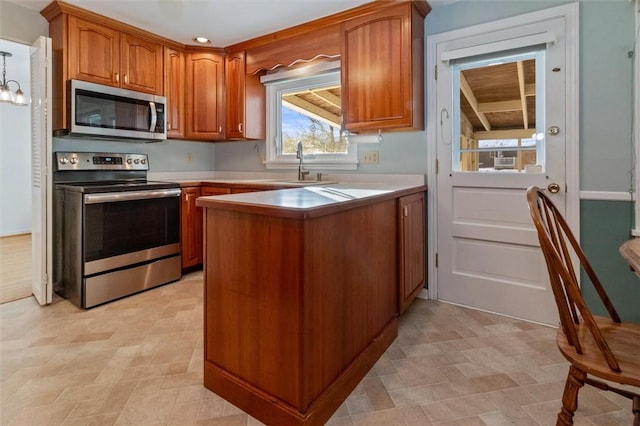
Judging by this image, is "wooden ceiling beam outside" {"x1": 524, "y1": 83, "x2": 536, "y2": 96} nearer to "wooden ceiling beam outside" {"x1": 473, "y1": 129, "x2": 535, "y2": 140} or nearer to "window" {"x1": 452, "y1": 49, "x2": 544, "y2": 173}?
"window" {"x1": 452, "y1": 49, "x2": 544, "y2": 173}

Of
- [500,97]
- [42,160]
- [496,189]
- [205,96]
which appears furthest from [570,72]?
[42,160]

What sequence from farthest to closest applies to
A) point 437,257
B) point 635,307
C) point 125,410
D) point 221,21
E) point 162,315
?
point 221,21 < point 437,257 < point 162,315 < point 635,307 < point 125,410

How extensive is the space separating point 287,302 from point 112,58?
9.24 ft

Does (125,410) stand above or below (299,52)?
below

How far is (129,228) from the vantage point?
9.16 feet

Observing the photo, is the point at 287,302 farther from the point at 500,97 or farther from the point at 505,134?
the point at 500,97

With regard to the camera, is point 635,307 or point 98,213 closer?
point 635,307

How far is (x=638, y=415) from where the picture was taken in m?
1.24

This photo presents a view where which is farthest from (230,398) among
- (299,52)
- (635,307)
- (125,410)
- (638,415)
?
(299,52)

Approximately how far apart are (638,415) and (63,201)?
140 inches

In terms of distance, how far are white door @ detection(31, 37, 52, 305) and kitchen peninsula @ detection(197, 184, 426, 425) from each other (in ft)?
5.95

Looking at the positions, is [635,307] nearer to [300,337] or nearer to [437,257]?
[437,257]

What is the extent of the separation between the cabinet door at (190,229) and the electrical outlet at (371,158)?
5.31ft

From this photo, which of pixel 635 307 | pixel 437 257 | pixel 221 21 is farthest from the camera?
pixel 221 21
